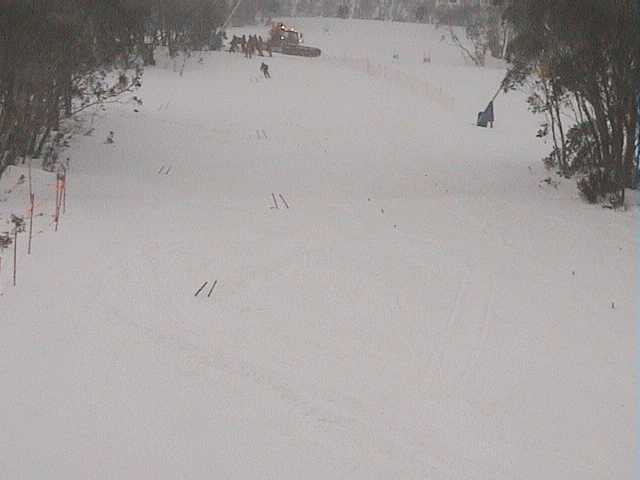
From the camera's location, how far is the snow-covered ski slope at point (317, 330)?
377cm

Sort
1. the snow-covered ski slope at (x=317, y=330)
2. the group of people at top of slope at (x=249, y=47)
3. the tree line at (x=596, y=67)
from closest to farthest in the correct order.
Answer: the snow-covered ski slope at (x=317, y=330) → the tree line at (x=596, y=67) → the group of people at top of slope at (x=249, y=47)

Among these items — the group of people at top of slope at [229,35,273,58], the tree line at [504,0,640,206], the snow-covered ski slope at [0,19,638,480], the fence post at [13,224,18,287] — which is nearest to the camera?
the snow-covered ski slope at [0,19,638,480]

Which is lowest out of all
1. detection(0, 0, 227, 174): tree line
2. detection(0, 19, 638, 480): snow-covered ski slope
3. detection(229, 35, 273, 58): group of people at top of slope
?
detection(0, 19, 638, 480): snow-covered ski slope

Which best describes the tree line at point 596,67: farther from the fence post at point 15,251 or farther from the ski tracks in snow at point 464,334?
the fence post at point 15,251

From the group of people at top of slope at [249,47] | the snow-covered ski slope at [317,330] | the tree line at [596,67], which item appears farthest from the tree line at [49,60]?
the group of people at top of slope at [249,47]

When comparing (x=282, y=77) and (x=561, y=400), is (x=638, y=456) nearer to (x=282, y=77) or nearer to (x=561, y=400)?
(x=561, y=400)

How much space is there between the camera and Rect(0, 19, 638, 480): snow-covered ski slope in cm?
377

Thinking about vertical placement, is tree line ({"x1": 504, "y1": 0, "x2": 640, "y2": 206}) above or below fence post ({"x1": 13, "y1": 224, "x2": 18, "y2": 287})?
above

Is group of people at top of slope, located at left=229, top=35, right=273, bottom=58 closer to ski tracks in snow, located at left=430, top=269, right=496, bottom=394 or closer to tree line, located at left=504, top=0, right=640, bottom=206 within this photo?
tree line, located at left=504, top=0, right=640, bottom=206

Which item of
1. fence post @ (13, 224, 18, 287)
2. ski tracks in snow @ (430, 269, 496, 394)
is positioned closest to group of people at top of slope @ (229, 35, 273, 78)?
fence post @ (13, 224, 18, 287)

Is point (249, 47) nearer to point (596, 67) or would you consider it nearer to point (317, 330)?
point (596, 67)

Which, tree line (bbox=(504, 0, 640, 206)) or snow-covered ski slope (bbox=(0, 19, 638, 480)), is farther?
tree line (bbox=(504, 0, 640, 206))

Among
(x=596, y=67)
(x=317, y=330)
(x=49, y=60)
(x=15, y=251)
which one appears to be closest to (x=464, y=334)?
(x=317, y=330)

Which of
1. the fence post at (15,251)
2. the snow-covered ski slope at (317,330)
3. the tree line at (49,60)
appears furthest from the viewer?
the tree line at (49,60)
